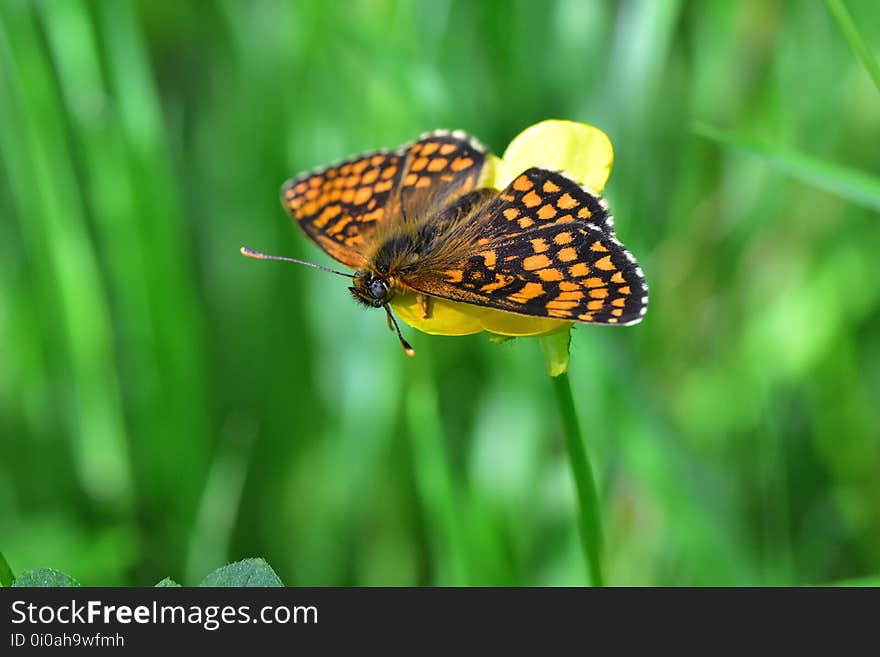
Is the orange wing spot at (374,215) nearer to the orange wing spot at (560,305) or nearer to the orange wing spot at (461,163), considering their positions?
the orange wing spot at (461,163)

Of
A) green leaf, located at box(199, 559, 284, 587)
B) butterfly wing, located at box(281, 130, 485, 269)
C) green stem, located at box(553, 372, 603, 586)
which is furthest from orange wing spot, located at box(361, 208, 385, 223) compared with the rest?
green leaf, located at box(199, 559, 284, 587)

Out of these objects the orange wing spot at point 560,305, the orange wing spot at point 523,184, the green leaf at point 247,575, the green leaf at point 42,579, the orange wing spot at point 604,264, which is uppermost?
the orange wing spot at point 523,184

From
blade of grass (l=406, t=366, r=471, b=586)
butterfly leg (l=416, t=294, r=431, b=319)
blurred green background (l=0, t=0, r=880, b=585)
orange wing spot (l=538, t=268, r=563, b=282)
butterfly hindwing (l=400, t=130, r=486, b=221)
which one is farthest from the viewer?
blurred green background (l=0, t=0, r=880, b=585)

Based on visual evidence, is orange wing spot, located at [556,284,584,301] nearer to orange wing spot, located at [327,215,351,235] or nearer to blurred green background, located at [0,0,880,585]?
orange wing spot, located at [327,215,351,235]

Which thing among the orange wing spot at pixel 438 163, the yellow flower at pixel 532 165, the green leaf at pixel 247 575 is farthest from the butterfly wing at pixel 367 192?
the green leaf at pixel 247 575
